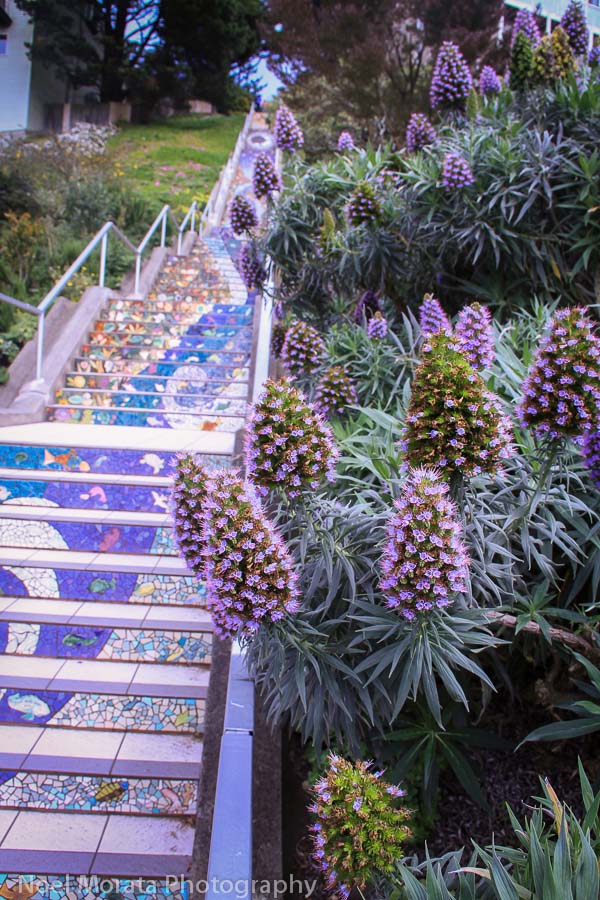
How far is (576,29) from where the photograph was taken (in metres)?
4.75

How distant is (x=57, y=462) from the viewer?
4.46 m

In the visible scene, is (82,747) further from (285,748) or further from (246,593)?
(246,593)

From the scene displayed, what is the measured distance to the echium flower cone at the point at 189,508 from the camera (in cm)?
181

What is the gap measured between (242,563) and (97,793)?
1.84 metres

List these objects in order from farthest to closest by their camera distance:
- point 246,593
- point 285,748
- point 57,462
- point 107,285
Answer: point 107,285, point 57,462, point 285,748, point 246,593

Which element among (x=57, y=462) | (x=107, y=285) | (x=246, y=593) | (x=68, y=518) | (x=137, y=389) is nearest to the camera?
(x=246, y=593)

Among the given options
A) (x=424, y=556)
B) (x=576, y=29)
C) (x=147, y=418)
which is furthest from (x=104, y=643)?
(x=576, y=29)

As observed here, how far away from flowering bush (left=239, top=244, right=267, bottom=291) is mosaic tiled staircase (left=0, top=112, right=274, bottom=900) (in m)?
1.17

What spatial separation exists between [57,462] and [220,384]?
77.1 inches

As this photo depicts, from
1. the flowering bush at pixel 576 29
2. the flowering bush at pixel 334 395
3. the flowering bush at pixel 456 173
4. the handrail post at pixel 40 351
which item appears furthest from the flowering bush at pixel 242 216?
the flowering bush at pixel 576 29

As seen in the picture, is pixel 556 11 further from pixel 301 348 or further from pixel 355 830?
pixel 355 830

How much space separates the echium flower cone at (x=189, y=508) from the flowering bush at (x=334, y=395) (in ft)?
3.99

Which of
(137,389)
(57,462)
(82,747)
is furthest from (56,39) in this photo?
(82,747)

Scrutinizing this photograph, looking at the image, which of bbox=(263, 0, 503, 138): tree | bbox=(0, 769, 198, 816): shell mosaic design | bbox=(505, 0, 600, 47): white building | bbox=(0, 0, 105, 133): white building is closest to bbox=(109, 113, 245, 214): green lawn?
bbox=(0, 0, 105, 133): white building
